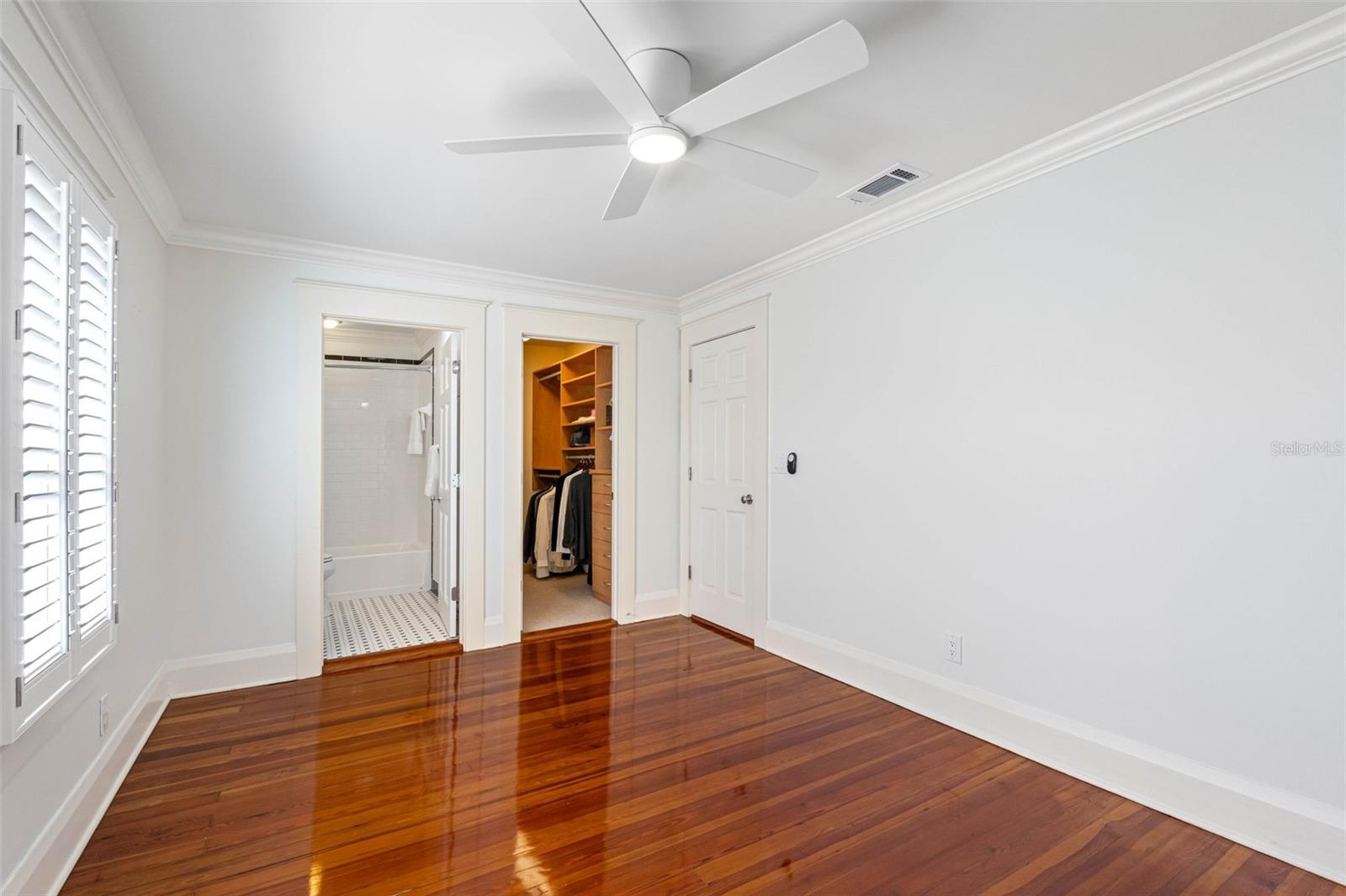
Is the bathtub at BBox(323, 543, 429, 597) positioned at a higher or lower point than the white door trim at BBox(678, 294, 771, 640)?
lower

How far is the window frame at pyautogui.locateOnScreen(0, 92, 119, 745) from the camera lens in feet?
4.78

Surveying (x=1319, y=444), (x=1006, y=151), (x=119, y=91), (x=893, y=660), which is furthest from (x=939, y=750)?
(x=119, y=91)

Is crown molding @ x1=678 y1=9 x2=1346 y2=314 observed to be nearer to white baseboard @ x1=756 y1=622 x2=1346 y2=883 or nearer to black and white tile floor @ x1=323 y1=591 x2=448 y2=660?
white baseboard @ x1=756 y1=622 x2=1346 y2=883

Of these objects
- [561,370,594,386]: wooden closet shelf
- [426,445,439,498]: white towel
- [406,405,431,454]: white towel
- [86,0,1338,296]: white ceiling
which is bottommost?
[426,445,439,498]: white towel

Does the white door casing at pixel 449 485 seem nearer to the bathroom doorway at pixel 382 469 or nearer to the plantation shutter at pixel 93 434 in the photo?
the bathroom doorway at pixel 382 469

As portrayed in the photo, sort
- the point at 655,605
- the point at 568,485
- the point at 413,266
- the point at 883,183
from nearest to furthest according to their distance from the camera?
the point at 883,183, the point at 413,266, the point at 655,605, the point at 568,485

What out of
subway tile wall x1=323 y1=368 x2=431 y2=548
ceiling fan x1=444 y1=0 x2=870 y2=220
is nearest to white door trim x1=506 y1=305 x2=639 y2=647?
ceiling fan x1=444 y1=0 x2=870 y2=220

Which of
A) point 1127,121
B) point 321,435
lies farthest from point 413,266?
point 1127,121

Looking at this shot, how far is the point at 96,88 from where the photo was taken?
6.66 ft

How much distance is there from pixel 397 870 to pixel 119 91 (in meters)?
2.72

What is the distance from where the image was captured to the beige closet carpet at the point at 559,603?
475 cm

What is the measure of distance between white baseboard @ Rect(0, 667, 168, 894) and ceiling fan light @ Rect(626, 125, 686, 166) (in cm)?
262

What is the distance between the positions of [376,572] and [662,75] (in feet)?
16.1

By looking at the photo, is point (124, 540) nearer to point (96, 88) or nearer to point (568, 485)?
point (96, 88)
